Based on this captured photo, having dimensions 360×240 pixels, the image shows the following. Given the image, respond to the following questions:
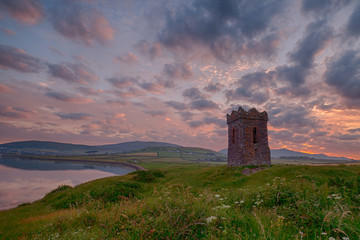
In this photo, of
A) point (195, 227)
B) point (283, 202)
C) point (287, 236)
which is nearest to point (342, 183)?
point (283, 202)

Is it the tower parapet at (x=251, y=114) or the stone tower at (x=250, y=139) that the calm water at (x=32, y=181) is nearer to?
the stone tower at (x=250, y=139)

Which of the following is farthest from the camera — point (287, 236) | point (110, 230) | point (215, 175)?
point (215, 175)

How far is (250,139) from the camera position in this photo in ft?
87.4

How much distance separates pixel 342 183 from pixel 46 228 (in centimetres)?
1499

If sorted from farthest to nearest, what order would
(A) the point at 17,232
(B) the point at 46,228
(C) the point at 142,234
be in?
(A) the point at 17,232 → (B) the point at 46,228 → (C) the point at 142,234

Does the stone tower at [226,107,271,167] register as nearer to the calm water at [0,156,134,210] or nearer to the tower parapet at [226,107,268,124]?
the tower parapet at [226,107,268,124]

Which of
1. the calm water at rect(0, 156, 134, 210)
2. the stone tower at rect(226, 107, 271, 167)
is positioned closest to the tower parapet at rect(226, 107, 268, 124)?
the stone tower at rect(226, 107, 271, 167)

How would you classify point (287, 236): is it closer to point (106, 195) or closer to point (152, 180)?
point (106, 195)

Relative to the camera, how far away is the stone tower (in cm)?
2603

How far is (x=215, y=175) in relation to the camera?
78.6ft

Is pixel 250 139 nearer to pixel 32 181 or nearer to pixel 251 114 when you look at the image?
pixel 251 114

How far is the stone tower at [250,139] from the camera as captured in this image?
85.4 feet

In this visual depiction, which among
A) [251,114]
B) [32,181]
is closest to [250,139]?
[251,114]

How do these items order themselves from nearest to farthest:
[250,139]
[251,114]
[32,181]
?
[250,139] < [251,114] < [32,181]
